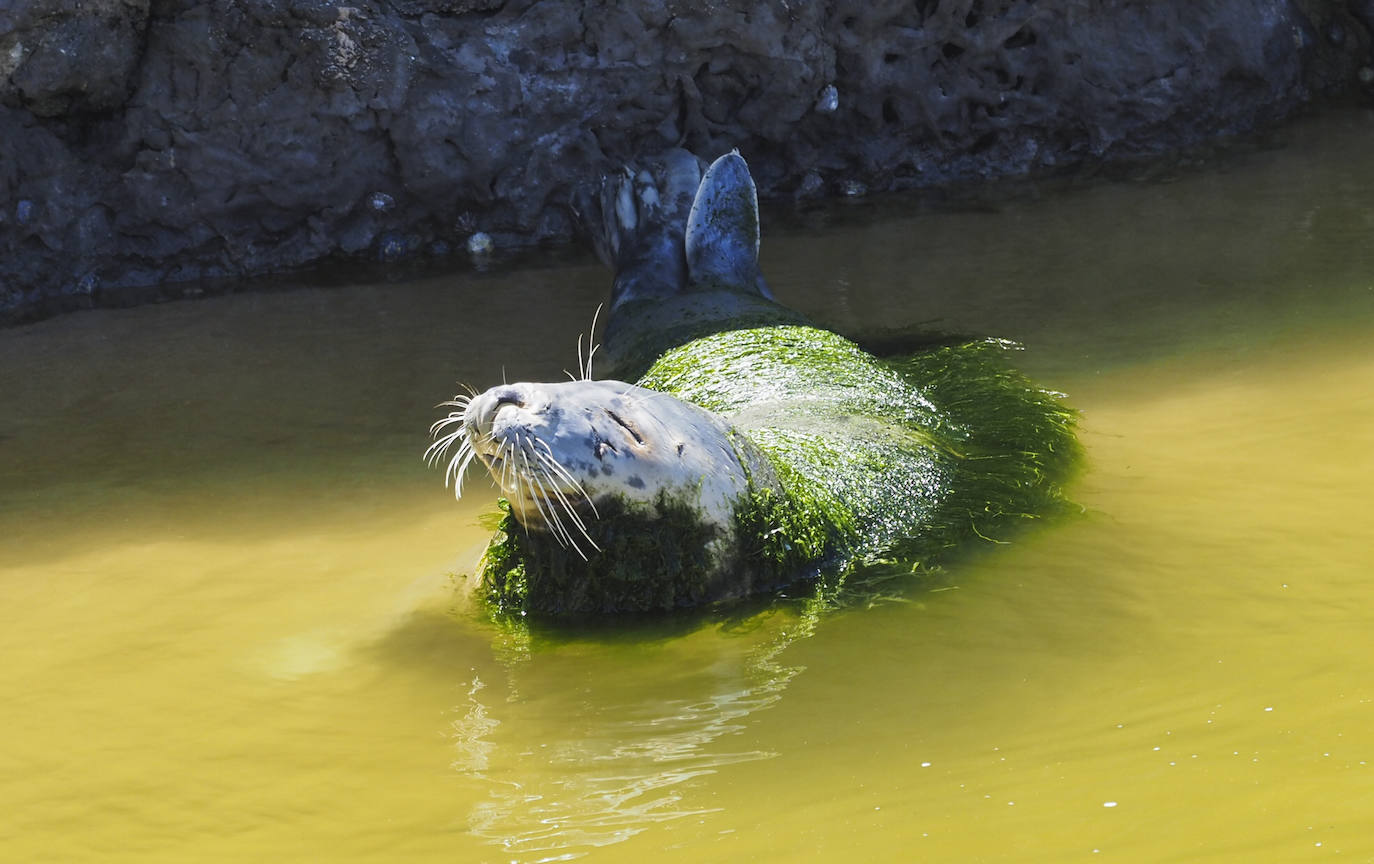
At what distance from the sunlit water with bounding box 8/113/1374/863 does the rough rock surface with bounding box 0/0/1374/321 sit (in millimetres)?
1537

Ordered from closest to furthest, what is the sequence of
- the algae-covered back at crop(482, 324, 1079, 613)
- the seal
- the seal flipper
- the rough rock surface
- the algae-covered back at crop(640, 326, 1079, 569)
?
the seal → the algae-covered back at crop(482, 324, 1079, 613) → the algae-covered back at crop(640, 326, 1079, 569) → the seal flipper → the rough rock surface

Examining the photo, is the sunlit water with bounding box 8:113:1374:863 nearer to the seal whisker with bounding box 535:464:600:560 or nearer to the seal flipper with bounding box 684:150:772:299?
the seal whisker with bounding box 535:464:600:560

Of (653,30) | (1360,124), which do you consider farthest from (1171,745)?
(1360,124)

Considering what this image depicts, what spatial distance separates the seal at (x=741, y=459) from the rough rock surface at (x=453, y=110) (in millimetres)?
2695

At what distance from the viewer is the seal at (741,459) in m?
4.25

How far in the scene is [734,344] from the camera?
20.1 ft

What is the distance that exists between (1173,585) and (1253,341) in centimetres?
267

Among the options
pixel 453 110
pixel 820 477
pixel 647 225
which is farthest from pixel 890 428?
pixel 453 110

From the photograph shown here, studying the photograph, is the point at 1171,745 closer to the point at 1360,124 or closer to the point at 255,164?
the point at 255,164

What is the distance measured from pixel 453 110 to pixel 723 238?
95.0 inches

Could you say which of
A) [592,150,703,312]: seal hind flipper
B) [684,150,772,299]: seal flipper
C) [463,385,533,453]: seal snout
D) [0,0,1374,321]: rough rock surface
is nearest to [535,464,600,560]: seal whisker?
[463,385,533,453]: seal snout

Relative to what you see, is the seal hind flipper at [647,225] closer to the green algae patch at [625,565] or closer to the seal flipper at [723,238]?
the seal flipper at [723,238]

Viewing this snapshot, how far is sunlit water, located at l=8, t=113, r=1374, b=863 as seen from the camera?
3027 mm

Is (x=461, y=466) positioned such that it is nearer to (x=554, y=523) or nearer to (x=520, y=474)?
(x=554, y=523)
